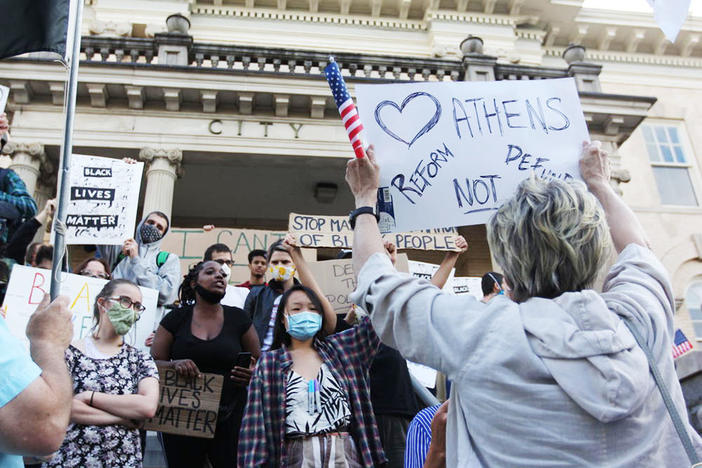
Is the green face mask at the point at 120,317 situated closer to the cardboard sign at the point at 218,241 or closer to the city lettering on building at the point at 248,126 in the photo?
the cardboard sign at the point at 218,241

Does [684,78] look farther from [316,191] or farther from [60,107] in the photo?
[60,107]

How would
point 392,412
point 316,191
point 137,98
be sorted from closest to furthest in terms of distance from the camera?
point 392,412 → point 137,98 → point 316,191

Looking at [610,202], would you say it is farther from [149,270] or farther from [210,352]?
[149,270]

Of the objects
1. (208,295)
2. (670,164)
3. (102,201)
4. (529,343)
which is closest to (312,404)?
(208,295)

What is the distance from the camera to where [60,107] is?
10562 mm

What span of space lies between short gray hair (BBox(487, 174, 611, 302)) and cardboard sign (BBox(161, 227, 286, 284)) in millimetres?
6849

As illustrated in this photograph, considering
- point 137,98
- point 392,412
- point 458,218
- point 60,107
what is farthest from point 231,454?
point 60,107

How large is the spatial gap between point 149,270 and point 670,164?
1379cm

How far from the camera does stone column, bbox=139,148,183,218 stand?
391 inches

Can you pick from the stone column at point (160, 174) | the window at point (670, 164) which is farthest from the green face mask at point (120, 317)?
the window at point (670, 164)

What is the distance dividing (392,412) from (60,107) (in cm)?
953

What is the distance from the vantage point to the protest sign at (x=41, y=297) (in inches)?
177

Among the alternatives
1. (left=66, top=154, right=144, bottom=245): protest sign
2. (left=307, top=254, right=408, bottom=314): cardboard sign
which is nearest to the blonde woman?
(left=307, top=254, right=408, bottom=314): cardboard sign

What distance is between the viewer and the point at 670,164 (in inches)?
571
